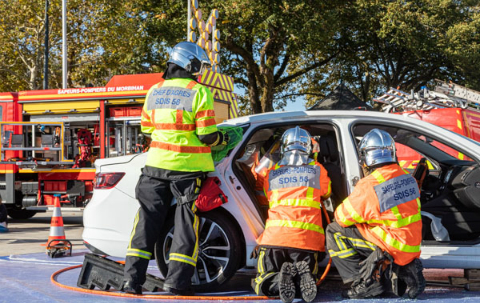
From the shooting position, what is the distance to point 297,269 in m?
4.27

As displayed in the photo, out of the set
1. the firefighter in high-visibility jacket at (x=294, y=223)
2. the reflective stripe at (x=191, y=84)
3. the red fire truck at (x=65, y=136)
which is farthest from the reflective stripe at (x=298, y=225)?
the red fire truck at (x=65, y=136)

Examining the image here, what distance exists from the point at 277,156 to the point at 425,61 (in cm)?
2375

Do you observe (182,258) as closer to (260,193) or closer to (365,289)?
(260,193)

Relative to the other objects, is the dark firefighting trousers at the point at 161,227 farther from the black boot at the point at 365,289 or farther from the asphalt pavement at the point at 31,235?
the asphalt pavement at the point at 31,235

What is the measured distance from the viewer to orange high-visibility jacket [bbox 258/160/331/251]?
435 centimetres

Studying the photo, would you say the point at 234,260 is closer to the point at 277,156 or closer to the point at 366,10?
the point at 277,156

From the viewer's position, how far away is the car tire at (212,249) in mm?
4527

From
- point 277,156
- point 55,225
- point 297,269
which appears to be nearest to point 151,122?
point 277,156

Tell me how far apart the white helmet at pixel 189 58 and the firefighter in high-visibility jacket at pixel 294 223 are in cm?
92

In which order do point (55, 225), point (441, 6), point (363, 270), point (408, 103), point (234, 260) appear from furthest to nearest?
1. point (441, 6)
2. point (408, 103)
3. point (55, 225)
4. point (234, 260)
5. point (363, 270)

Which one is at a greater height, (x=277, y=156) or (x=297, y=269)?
(x=277, y=156)

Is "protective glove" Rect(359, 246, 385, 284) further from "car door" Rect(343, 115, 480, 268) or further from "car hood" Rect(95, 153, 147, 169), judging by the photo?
"car hood" Rect(95, 153, 147, 169)

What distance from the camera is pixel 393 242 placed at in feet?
13.8

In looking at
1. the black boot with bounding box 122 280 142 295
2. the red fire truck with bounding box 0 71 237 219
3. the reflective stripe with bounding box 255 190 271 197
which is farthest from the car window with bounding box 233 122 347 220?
the red fire truck with bounding box 0 71 237 219
